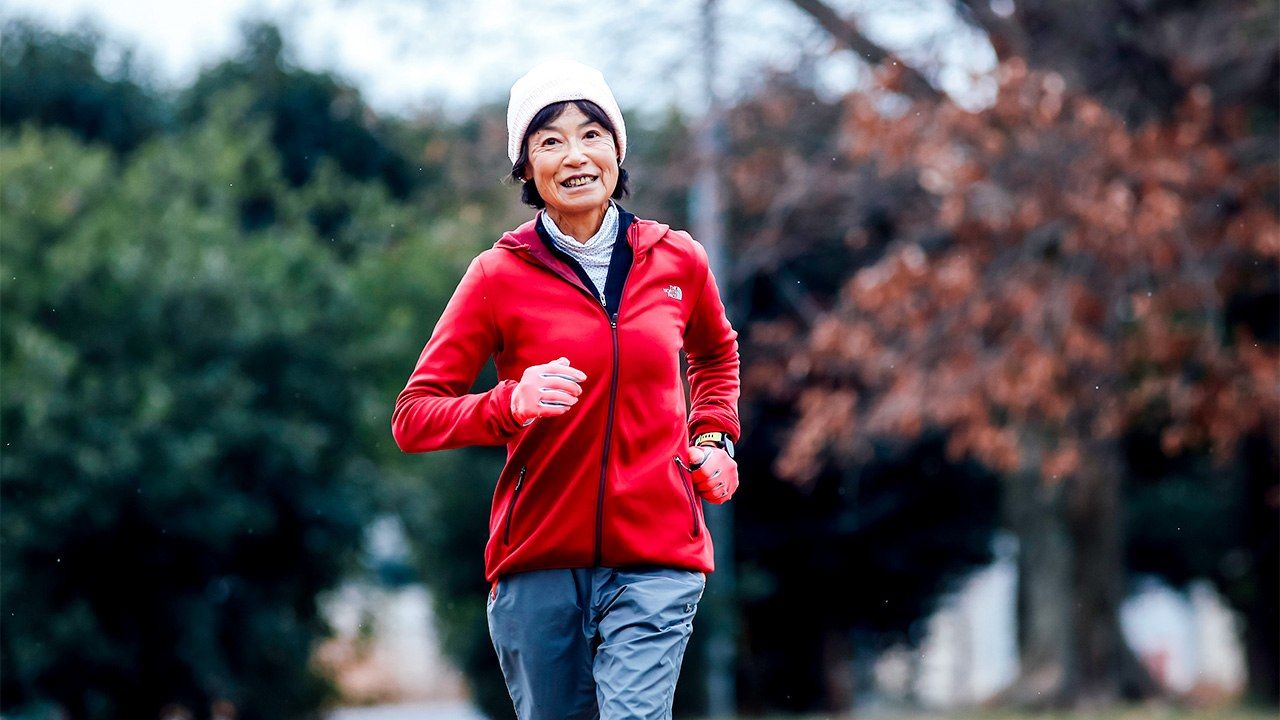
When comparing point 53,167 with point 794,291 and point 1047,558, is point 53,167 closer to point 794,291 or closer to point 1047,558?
point 794,291

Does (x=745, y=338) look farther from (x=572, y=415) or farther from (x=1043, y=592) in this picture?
(x=572, y=415)

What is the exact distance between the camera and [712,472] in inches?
144

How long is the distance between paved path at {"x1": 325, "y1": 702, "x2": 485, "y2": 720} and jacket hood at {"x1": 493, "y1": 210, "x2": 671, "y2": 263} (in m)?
17.4

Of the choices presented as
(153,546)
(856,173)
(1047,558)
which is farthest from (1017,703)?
(153,546)

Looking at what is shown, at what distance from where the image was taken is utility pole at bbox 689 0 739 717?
1453 centimetres

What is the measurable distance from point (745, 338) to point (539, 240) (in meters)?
15.9

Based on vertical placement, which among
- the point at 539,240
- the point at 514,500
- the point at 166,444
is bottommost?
the point at 514,500

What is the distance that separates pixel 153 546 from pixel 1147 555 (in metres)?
19.2

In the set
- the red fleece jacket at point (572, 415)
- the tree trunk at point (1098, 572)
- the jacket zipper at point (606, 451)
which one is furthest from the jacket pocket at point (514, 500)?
the tree trunk at point (1098, 572)

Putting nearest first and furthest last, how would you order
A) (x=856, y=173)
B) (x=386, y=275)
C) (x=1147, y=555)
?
(x=856, y=173) → (x=386, y=275) → (x=1147, y=555)

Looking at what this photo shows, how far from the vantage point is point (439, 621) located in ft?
58.2

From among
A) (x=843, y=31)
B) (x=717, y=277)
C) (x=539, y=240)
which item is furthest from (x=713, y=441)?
(x=717, y=277)

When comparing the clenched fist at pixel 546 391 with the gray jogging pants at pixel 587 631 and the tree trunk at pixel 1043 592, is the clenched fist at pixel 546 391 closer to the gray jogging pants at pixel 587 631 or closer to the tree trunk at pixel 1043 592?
the gray jogging pants at pixel 587 631

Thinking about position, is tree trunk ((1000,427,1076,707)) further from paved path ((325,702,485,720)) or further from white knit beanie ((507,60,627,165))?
white knit beanie ((507,60,627,165))
